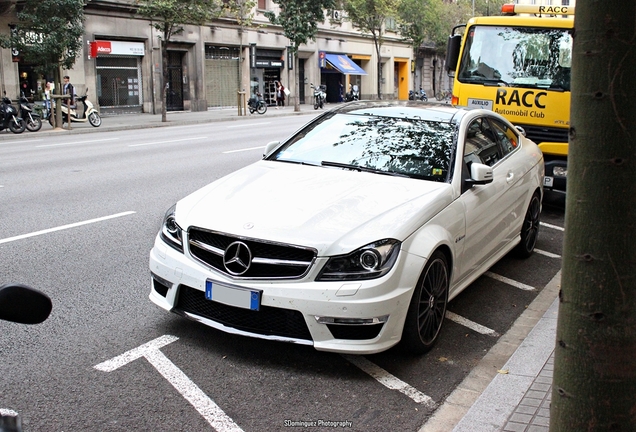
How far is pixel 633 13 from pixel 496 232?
3.77 meters

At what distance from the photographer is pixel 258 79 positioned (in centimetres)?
4278

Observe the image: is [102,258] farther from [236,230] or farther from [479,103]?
[479,103]

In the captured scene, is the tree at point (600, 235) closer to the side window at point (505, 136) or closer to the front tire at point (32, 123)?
the side window at point (505, 136)

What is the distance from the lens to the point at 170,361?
4.26 metres

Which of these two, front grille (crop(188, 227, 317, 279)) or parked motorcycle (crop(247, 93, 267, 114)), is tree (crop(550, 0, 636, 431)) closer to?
front grille (crop(188, 227, 317, 279))

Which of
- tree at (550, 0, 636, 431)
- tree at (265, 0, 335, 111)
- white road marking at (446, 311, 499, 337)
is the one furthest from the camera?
A: tree at (265, 0, 335, 111)

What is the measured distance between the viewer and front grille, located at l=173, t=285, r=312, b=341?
4074 mm

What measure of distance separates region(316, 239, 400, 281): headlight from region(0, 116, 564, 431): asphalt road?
63 centimetres

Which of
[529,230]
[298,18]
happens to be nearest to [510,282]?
[529,230]

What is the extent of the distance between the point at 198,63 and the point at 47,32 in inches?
571

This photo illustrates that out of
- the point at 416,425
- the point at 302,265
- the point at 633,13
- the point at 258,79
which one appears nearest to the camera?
the point at 633,13

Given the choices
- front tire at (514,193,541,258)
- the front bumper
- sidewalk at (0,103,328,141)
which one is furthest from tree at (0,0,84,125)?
the front bumper

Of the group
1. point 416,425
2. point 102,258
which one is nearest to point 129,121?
point 102,258

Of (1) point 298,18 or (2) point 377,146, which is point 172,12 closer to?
(1) point 298,18
